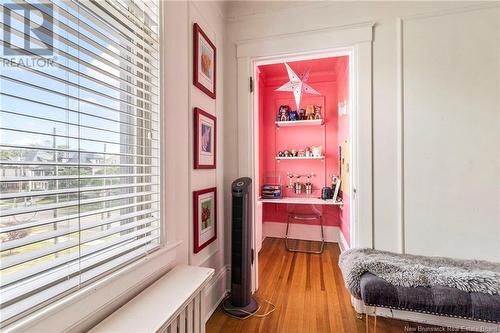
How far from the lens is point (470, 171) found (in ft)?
5.80

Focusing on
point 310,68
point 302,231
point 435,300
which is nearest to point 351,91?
point 435,300

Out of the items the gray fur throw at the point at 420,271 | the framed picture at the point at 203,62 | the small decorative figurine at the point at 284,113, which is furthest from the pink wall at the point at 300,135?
the gray fur throw at the point at 420,271

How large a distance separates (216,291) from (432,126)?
2.23 metres

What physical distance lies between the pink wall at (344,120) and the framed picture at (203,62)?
1703 mm

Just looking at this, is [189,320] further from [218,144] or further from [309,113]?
[309,113]

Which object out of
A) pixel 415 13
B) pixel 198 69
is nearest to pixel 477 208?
pixel 415 13

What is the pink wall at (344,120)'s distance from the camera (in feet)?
9.23

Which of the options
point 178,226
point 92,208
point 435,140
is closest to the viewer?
point 92,208

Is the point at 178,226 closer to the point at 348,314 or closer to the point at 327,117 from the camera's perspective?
the point at 348,314

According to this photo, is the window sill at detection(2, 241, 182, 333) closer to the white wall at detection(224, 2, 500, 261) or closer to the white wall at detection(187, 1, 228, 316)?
the white wall at detection(187, 1, 228, 316)

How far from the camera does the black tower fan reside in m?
1.92

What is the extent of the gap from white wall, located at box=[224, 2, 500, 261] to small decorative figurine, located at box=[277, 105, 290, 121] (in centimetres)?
175

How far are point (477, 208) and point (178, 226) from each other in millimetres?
2188

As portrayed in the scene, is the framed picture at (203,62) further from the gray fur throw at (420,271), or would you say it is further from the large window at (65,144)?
the gray fur throw at (420,271)
